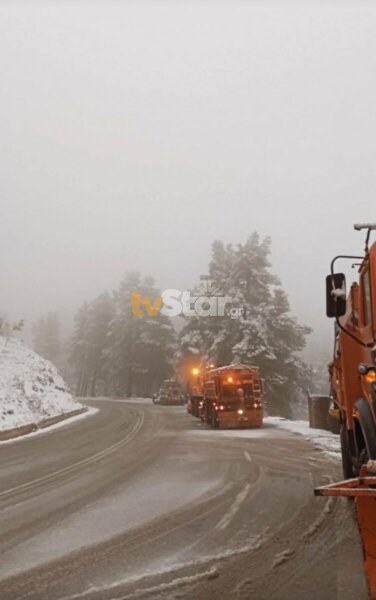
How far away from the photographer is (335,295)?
549 cm

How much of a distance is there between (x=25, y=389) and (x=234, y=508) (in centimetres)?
A: 1850

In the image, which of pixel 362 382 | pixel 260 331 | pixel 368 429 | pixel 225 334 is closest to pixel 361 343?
pixel 362 382

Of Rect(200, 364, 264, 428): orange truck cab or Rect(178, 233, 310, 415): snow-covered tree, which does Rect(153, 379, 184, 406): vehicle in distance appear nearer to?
Rect(178, 233, 310, 415): snow-covered tree

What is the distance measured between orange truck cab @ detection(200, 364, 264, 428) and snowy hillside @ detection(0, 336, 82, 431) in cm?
758

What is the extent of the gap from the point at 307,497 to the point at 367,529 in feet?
12.2

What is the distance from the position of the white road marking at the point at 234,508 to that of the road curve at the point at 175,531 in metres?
0.02

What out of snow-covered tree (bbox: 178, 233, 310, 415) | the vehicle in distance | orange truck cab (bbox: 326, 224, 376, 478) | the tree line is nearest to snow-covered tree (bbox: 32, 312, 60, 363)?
the tree line

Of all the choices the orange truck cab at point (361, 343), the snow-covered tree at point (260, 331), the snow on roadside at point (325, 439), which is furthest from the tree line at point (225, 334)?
the orange truck cab at point (361, 343)

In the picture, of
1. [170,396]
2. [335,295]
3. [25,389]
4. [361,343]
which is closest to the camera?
[361,343]

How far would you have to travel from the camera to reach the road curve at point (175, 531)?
414 centimetres

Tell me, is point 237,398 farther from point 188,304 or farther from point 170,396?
point 188,304

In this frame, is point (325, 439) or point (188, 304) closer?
point (325, 439)

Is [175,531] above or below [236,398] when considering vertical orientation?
below

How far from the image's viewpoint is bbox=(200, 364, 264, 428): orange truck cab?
21.7 meters
